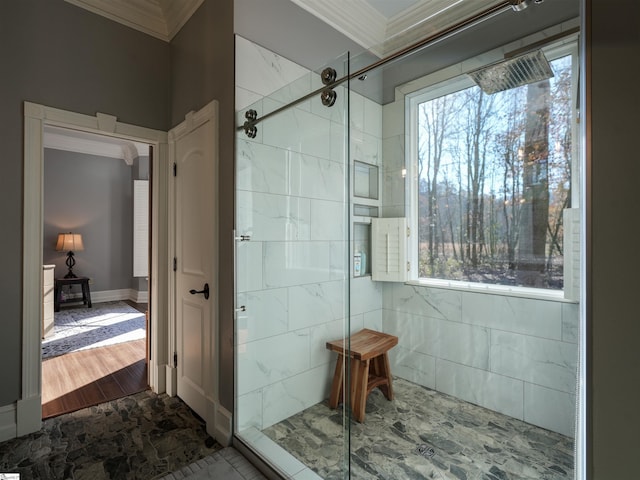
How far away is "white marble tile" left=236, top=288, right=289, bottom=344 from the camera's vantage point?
2.02 meters

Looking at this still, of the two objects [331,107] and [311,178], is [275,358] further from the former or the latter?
[331,107]

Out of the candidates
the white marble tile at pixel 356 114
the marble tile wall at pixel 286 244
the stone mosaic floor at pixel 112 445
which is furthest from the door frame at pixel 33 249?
the white marble tile at pixel 356 114

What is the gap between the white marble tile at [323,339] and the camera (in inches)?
77.4

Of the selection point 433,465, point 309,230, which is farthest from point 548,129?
point 433,465

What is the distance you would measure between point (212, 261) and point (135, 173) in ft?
17.4

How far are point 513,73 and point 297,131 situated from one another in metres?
1.21

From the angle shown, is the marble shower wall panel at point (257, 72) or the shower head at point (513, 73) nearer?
the shower head at point (513, 73)

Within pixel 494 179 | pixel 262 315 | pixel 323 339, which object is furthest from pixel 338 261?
pixel 494 179

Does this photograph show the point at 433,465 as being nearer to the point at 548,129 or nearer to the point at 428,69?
the point at 548,129

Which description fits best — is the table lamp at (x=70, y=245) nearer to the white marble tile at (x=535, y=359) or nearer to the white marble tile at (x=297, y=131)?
the white marble tile at (x=297, y=131)

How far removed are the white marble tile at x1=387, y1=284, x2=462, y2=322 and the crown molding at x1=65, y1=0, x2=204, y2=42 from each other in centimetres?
238

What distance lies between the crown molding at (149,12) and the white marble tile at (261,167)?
3.81ft

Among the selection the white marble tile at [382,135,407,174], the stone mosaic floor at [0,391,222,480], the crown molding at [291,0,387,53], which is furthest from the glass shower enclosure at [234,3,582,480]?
the crown molding at [291,0,387,53]

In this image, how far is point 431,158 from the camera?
5.90 ft
